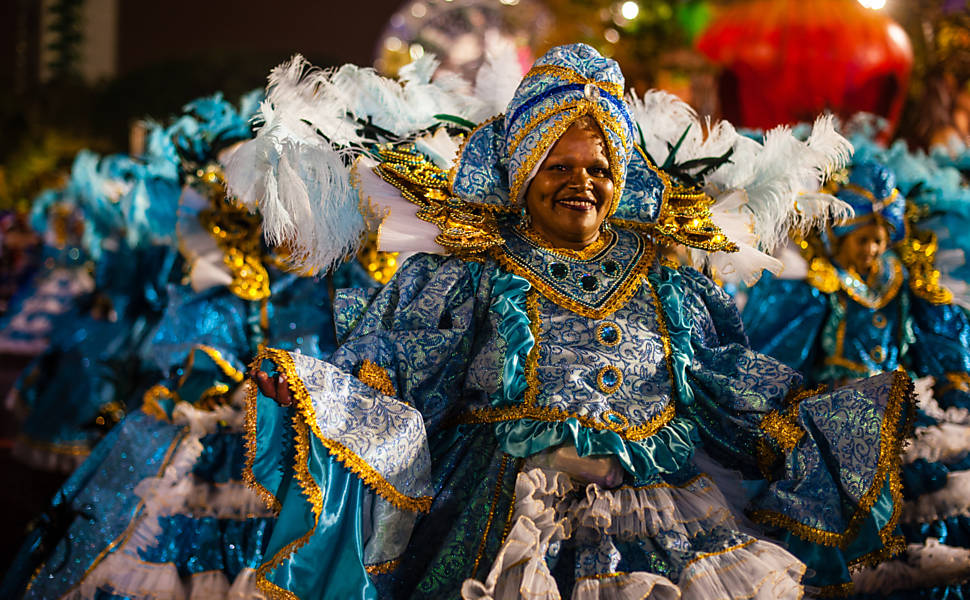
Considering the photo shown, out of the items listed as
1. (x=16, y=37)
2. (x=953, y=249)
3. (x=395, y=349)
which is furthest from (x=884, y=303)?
(x=16, y=37)

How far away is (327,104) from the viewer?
102 inches

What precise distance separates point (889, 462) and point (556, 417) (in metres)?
0.79

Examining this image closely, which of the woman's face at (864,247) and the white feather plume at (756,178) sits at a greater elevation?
the white feather plume at (756,178)

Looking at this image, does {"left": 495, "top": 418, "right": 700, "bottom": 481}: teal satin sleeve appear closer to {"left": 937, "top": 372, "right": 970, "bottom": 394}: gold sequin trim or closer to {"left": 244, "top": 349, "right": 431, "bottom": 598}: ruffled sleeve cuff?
{"left": 244, "top": 349, "right": 431, "bottom": 598}: ruffled sleeve cuff

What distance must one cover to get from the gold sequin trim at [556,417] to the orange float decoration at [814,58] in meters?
4.63

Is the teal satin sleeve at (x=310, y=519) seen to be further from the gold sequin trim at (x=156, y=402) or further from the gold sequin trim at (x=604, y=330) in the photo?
the gold sequin trim at (x=156, y=402)

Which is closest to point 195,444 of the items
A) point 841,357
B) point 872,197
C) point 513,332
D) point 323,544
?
point 323,544

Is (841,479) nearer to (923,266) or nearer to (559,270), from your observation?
(559,270)

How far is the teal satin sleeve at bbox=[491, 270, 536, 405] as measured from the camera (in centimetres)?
223

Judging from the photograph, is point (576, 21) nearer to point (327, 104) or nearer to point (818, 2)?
point (818, 2)

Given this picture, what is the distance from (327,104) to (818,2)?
528cm

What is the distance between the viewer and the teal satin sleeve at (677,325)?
7.67 ft

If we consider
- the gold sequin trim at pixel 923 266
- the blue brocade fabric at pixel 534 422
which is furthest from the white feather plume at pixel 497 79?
the gold sequin trim at pixel 923 266

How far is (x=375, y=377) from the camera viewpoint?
2.17 metres
